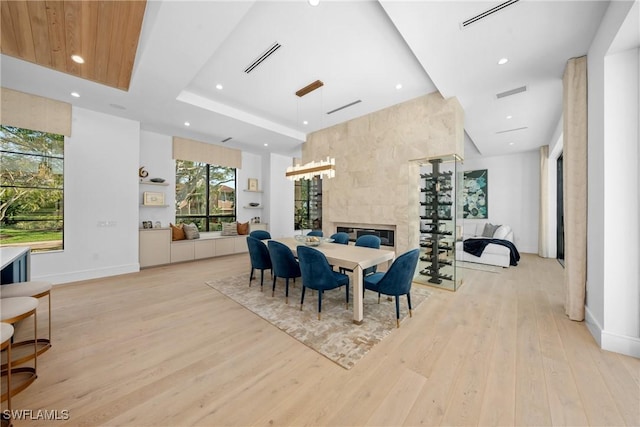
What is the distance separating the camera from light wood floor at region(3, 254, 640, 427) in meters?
1.50

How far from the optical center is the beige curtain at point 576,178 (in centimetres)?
265

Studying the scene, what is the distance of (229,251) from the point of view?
6.53m

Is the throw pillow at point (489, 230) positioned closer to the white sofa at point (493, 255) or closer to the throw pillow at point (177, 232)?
the white sofa at point (493, 255)

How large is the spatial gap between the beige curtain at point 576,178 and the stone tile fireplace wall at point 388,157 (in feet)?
4.32

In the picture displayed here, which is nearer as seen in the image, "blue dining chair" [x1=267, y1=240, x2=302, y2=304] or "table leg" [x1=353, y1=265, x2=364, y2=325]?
"table leg" [x1=353, y1=265, x2=364, y2=325]

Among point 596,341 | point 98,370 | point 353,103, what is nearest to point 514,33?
point 353,103

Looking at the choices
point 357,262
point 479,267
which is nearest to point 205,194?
point 357,262

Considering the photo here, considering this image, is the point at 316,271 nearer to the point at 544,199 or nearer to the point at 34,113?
the point at 34,113

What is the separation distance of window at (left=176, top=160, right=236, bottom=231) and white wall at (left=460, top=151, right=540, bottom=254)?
811 cm

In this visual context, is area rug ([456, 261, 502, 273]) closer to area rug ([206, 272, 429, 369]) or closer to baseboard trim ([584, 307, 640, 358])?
area rug ([206, 272, 429, 369])

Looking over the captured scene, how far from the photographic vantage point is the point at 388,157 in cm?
463

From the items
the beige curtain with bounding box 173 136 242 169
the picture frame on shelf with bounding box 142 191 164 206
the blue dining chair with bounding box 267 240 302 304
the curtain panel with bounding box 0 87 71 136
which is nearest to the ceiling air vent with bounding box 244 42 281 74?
the blue dining chair with bounding box 267 240 302 304

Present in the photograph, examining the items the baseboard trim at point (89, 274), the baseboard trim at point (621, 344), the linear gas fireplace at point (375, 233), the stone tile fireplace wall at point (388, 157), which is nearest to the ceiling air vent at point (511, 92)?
the stone tile fireplace wall at point (388, 157)

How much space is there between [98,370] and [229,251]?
15.4 feet
